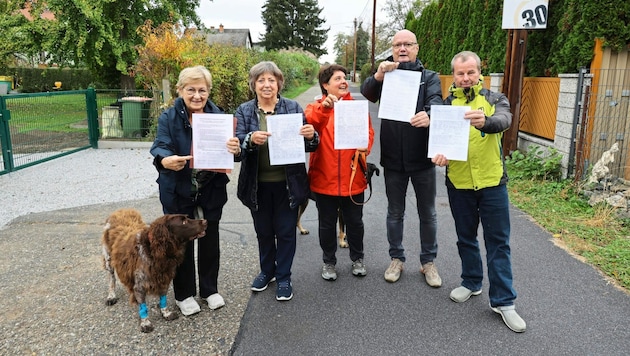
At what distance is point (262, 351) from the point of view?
3.02 m

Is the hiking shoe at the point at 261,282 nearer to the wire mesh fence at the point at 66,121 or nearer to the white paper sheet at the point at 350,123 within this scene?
the white paper sheet at the point at 350,123

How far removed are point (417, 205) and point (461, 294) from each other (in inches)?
34.0

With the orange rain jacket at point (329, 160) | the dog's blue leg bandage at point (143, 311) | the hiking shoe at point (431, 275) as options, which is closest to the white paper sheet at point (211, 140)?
the orange rain jacket at point (329, 160)

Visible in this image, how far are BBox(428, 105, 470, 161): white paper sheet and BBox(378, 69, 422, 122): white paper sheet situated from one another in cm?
28

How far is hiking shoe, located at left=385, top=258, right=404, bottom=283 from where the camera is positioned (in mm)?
4066

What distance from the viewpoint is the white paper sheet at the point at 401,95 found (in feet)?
11.4

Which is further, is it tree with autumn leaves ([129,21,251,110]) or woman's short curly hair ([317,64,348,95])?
tree with autumn leaves ([129,21,251,110])

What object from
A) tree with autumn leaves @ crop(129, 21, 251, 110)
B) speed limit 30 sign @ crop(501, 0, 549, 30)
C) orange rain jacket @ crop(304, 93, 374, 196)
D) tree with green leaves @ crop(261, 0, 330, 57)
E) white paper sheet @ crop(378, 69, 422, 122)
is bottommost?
orange rain jacket @ crop(304, 93, 374, 196)

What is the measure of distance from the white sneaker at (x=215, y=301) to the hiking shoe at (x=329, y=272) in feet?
3.32

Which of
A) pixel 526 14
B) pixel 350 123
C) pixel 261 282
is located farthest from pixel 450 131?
pixel 526 14

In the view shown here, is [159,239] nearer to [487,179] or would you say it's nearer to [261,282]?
[261,282]

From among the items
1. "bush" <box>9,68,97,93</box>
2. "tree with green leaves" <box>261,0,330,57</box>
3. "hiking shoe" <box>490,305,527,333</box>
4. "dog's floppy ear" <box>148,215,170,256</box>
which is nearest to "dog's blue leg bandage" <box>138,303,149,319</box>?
"dog's floppy ear" <box>148,215,170,256</box>

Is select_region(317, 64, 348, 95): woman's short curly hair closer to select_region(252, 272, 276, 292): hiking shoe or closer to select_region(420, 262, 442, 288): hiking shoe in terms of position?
select_region(252, 272, 276, 292): hiking shoe

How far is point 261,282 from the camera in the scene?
3.91m
